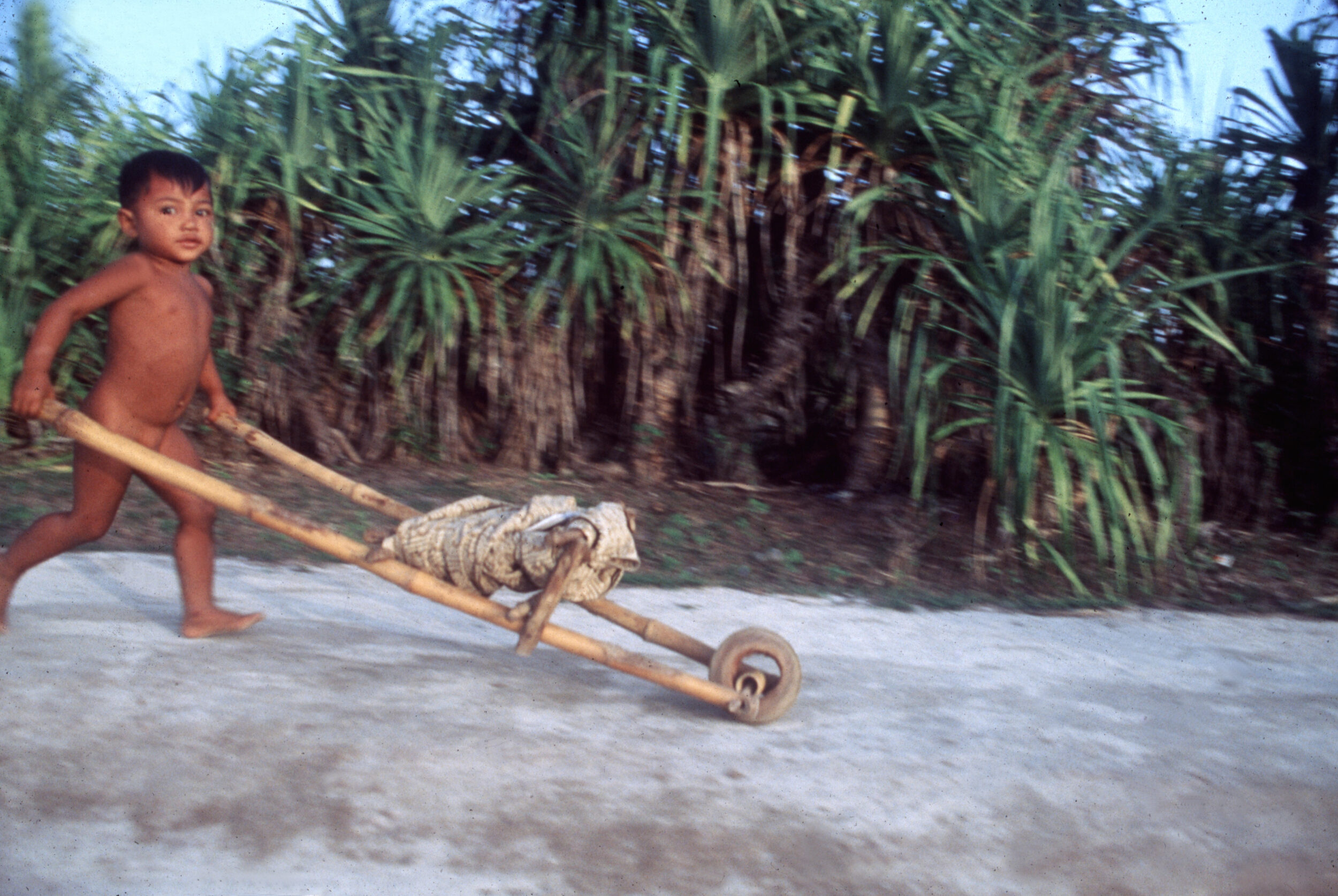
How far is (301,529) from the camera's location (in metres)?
2.33

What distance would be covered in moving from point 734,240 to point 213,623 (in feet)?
11.5

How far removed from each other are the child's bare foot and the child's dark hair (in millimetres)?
1098

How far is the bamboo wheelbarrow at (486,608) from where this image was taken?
7.67 feet

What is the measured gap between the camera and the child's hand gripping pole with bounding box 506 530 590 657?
7.49 ft

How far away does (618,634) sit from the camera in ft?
11.2

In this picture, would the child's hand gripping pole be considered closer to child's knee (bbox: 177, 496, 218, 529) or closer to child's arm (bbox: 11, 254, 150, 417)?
child's knee (bbox: 177, 496, 218, 529)

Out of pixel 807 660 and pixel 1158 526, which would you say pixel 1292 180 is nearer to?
pixel 1158 526

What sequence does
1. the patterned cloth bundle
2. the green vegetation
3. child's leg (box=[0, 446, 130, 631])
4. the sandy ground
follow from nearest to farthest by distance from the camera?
the sandy ground
the patterned cloth bundle
child's leg (box=[0, 446, 130, 631])
the green vegetation

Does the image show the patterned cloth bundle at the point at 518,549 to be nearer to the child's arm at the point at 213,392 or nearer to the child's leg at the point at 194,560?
the child's leg at the point at 194,560

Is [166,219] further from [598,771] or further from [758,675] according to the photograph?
[758,675]

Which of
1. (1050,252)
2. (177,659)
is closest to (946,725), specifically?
(177,659)

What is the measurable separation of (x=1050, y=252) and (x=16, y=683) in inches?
154

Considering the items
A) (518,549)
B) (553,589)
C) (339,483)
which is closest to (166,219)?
(339,483)

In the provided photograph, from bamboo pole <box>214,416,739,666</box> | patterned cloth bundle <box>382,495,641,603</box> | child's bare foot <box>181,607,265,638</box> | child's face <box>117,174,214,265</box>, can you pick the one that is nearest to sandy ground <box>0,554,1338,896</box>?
child's bare foot <box>181,607,265,638</box>
